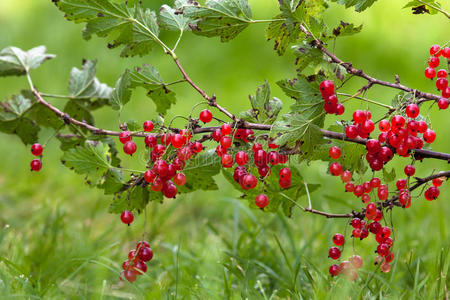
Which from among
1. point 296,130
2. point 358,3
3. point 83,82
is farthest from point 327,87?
point 83,82

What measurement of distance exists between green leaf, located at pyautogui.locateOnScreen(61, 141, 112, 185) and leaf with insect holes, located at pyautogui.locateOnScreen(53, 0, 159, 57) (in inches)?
11.6

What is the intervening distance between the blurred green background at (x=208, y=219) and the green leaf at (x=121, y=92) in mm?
491

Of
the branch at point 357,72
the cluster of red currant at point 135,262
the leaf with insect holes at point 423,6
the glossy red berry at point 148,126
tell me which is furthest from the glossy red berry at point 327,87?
the cluster of red currant at point 135,262

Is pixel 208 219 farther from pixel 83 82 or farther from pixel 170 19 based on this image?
pixel 170 19

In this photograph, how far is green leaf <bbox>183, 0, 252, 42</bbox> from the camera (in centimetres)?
140

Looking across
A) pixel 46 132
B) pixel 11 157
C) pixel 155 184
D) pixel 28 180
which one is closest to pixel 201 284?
pixel 155 184

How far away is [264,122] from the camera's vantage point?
4.74ft

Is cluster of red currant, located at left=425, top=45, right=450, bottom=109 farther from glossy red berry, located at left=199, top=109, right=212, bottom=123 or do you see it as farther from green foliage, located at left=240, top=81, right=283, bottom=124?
glossy red berry, located at left=199, top=109, right=212, bottom=123

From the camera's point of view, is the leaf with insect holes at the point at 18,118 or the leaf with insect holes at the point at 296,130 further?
the leaf with insect holes at the point at 18,118

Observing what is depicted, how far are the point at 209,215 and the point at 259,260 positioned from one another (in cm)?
102

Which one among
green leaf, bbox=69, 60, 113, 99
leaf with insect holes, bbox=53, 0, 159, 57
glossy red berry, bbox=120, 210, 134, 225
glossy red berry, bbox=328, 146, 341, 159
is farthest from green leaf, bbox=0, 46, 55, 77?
glossy red berry, bbox=328, 146, 341, 159

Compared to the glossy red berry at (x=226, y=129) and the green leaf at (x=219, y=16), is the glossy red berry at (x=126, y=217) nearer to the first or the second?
the glossy red berry at (x=226, y=129)

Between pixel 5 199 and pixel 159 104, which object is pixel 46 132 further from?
pixel 159 104

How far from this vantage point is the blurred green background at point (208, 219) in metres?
1.82
